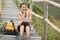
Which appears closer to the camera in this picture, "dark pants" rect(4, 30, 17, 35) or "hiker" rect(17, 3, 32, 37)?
"hiker" rect(17, 3, 32, 37)

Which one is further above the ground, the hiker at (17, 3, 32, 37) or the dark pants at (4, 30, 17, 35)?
the hiker at (17, 3, 32, 37)

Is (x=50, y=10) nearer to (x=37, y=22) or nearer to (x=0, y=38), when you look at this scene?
(x=37, y=22)

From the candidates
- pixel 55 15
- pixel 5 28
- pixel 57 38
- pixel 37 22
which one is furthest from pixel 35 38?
pixel 55 15

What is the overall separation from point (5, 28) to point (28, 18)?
0.59m

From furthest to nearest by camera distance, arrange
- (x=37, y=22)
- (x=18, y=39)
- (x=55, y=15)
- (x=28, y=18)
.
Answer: (x=55, y=15) → (x=37, y=22) → (x=28, y=18) → (x=18, y=39)

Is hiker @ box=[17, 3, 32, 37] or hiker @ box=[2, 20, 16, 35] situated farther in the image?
hiker @ box=[2, 20, 16, 35]

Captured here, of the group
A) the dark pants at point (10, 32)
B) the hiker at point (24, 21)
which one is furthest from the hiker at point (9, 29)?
the hiker at point (24, 21)

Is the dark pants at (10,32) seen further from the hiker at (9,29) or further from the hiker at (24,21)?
the hiker at (24,21)

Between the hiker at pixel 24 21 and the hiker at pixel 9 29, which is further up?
the hiker at pixel 24 21

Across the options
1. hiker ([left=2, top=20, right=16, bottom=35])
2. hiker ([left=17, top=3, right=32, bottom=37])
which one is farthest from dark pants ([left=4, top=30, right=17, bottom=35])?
hiker ([left=17, top=3, right=32, bottom=37])

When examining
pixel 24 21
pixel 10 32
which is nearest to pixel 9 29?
pixel 10 32

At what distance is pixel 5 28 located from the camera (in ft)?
17.9

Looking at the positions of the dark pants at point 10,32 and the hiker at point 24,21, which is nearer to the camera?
the hiker at point 24,21

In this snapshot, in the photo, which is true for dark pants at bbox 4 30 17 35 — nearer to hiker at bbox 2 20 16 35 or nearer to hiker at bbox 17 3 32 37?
hiker at bbox 2 20 16 35
